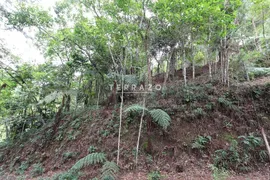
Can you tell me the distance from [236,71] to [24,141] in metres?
11.4

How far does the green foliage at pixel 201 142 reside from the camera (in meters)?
3.90

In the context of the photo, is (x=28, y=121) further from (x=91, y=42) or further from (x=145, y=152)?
(x=145, y=152)

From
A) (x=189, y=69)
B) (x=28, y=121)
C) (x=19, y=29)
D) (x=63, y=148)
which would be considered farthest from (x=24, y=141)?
(x=189, y=69)

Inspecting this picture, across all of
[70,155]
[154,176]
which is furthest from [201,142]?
[70,155]

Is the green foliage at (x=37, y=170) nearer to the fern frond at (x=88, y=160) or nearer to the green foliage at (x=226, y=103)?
the fern frond at (x=88, y=160)

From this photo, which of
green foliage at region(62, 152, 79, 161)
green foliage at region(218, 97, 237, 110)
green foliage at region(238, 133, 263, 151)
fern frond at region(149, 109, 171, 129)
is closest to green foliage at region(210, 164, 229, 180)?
green foliage at region(238, 133, 263, 151)

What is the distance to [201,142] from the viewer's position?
400cm

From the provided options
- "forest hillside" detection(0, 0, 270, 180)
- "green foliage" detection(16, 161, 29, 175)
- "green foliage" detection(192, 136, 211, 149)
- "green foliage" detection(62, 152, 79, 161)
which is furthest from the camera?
"green foliage" detection(16, 161, 29, 175)

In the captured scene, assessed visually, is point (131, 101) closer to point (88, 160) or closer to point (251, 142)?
point (88, 160)

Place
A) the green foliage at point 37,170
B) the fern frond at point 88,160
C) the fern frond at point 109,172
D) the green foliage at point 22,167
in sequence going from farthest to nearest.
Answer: the green foliage at point 22,167, the green foliage at point 37,170, the fern frond at point 88,160, the fern frond at point 109,172

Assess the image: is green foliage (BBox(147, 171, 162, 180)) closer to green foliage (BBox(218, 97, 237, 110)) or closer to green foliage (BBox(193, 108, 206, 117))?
green foliage (BBox(193, 108, 206, 117))

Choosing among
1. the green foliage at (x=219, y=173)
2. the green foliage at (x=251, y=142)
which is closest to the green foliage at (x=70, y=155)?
the green foliage at (x=219, y=173)

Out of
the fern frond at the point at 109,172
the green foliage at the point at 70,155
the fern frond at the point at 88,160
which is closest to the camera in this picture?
the fern frond at the point at 109,172

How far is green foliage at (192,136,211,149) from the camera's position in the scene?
390cm
